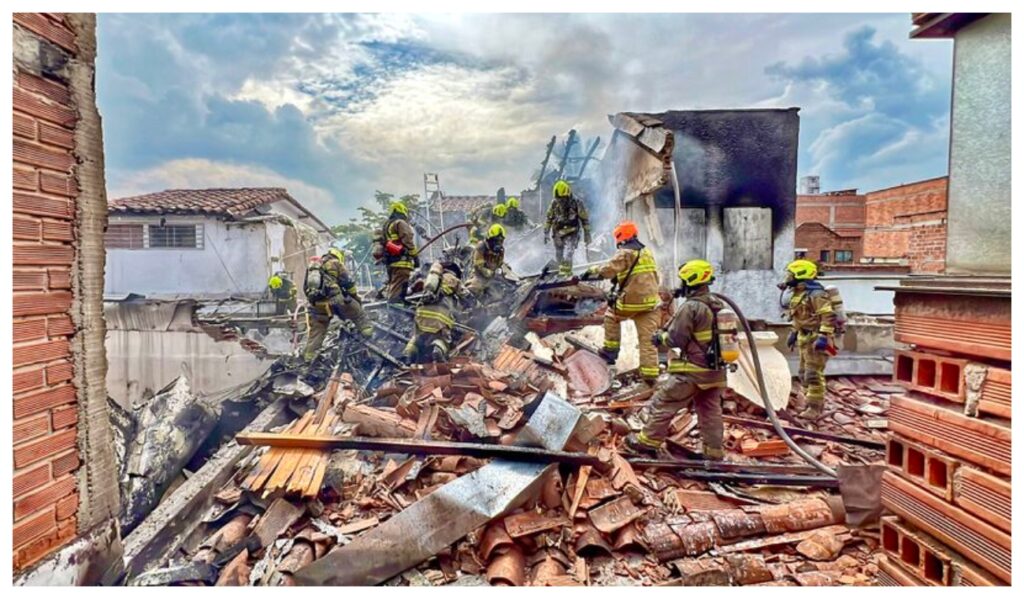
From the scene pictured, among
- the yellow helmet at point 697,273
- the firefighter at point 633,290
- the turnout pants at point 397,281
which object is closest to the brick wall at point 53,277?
the yellow helmet at point 697,273

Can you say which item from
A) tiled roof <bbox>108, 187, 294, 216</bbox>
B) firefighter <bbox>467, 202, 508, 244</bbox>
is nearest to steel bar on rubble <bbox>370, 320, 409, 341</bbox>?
firefighter <bbox>467, 202, 508, 244</bbox>

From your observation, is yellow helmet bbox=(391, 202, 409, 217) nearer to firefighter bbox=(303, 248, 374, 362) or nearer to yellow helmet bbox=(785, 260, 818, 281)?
firefighter bbox=(303, 248, 374, 362)

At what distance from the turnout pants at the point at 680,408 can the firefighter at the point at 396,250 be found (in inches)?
193

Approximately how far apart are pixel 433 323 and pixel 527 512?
3.47 m

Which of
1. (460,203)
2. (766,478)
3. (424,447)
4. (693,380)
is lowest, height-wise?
(766,478)

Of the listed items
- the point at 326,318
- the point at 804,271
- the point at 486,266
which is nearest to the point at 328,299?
the point at 326,318

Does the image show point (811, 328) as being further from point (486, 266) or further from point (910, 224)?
point (910, 224)

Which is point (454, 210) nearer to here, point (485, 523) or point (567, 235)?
point (567, 235)

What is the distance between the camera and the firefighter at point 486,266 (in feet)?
25.2

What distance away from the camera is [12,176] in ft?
5.58

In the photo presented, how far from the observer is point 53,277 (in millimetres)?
1817

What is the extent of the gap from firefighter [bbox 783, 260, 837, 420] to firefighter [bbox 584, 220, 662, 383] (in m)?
1.65

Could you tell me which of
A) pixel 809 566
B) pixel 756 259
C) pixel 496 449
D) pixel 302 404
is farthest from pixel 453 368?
pixel 756 259

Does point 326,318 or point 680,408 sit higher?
point 326,318
